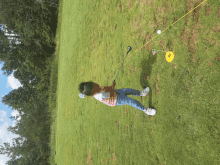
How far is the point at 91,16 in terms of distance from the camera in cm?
948

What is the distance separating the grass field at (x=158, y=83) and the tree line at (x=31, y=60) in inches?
427

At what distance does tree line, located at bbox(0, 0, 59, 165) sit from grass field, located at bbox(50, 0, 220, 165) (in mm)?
10851

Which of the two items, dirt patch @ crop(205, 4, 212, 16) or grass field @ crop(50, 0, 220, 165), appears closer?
grass field @ crop(50, 0, 220, 165)

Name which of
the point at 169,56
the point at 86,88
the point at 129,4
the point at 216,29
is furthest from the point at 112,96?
the point at 129,4

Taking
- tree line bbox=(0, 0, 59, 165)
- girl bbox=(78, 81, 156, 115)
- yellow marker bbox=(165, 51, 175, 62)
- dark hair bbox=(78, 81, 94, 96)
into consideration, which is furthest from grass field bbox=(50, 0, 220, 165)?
tree line bbox=(0, 0, 59, 165)

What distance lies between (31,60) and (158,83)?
672 inches

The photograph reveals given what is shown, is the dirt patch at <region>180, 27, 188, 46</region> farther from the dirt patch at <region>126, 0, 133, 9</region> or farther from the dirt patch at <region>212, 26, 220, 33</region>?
the dirt patch at <region>126, 0, 133, 9</region>

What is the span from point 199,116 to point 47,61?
18222 millimetres

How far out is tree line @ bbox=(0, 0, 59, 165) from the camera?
16141 mm

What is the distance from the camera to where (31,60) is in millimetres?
17062

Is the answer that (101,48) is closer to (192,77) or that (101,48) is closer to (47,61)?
(192,77)

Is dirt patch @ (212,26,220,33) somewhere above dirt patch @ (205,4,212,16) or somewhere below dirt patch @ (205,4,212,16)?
below

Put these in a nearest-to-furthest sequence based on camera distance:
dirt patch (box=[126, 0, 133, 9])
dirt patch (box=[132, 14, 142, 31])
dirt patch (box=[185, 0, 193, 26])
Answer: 1. dirt patch (box=[185, 0, 193, 26])
2. dirt patch (box=[132, 14, 142, 31])
3. dirt patch (box=[126, 0, 133, 9])

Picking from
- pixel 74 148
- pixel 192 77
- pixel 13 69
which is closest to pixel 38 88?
pixel 13 69
